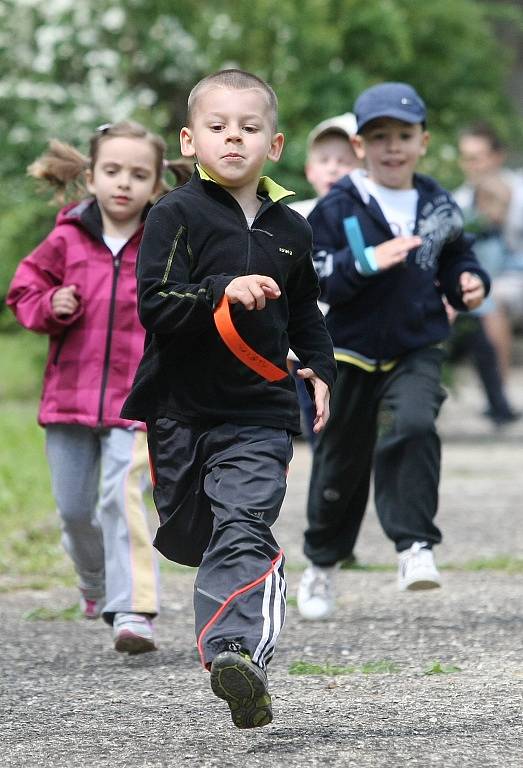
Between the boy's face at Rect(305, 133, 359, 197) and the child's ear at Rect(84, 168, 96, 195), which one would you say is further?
the boy's face at Rect(305, 133, 359, 197)

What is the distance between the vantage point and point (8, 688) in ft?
14.2

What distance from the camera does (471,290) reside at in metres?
5.27

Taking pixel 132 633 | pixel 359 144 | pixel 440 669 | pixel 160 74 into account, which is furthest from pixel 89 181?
pixel 160 74

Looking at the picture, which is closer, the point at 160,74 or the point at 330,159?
the point at 330,159

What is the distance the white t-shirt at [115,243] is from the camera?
510 centimetres

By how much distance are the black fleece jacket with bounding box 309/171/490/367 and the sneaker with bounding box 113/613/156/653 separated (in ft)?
3.76

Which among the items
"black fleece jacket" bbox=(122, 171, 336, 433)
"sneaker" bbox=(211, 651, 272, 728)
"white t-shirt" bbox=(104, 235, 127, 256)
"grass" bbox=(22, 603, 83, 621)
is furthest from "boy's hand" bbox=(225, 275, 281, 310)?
"grass" bbox=(22, 603, 83, 621)

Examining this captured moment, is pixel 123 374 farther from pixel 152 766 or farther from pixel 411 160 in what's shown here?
pixel 152 766

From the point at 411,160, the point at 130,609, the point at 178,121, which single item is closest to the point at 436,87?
the point at 178,121

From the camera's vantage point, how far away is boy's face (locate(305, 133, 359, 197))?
6.78 m

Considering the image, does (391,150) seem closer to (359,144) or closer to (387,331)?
(359,144)

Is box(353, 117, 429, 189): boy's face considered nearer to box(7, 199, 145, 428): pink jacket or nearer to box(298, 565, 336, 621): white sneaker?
box(7, 199, 145, 428): pink jacket

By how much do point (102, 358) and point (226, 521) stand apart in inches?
55.7

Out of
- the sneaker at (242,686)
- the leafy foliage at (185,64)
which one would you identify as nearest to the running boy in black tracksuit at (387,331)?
the sneaker at (242,686)
